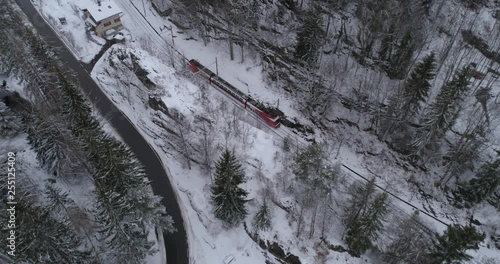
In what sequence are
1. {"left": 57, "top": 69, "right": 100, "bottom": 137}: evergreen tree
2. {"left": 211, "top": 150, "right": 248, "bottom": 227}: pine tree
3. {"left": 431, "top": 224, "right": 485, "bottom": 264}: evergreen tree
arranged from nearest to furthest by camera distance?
{"left": 431, "top": 224, "right": 485, "bottom": 264}: evergreen tree → {"left": 211, "top": 150, "right": 248, "bottom": 227}: pine tree → {"left": 57, "top": 69, "right": 100, "bottom": 137}: evergreen tree

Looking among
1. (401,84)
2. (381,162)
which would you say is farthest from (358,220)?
(401,84)

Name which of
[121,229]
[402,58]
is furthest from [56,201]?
[402,58]

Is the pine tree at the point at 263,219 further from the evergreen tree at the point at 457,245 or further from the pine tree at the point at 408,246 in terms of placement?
the evergreen tree at the point at 457,245

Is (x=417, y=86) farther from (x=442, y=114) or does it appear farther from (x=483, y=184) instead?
(x=483, y=184)

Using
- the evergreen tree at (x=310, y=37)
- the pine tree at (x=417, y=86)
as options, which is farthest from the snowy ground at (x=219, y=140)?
the pine tree at (x=417, y=86)

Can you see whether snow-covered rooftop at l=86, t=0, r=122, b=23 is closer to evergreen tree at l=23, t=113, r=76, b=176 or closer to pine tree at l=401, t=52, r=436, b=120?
evergreen tree at l=23, t=113, r=76, b=176

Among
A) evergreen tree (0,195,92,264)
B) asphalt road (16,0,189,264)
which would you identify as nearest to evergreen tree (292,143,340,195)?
asphalt road (16,0,189,264)
